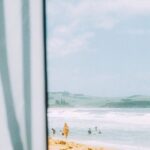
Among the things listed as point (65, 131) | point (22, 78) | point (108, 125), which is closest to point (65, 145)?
point (65, 131)

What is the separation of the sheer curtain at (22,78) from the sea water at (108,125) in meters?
0.09

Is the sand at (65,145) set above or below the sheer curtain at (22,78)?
below

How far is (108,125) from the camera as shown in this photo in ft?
3.97

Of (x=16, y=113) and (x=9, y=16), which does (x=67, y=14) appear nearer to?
(x=9, y=16)

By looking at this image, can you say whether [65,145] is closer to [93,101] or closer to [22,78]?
[93,101]

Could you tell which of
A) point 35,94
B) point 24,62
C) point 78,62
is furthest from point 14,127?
point 78,62

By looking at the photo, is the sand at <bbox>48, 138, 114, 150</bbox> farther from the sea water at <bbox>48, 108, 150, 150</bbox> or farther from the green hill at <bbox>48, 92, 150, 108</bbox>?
the green hill at <bbox>48, 92, 150, 108</bbox>

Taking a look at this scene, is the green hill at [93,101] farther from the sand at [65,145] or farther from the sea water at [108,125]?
the sand at [65,145]

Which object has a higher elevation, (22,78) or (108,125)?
(22,78)

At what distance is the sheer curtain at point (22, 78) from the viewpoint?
1268 millimetres

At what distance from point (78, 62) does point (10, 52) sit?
29 cm

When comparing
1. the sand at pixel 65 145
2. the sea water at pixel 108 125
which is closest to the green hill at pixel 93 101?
the sea water at pixel 108 125

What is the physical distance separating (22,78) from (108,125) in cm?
41

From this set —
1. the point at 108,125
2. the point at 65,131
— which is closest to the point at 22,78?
the point at 65,131
